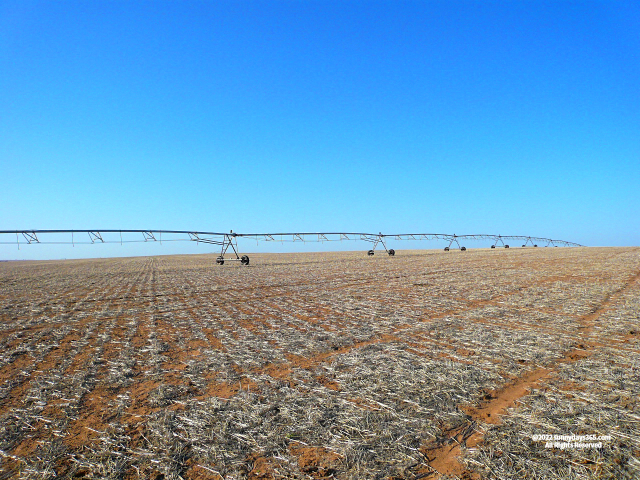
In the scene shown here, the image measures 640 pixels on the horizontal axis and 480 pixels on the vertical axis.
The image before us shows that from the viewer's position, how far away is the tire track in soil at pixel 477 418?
371 centimetres

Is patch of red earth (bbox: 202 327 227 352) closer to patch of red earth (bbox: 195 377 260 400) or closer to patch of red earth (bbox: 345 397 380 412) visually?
patch of red earth (bbox: 195 377 260 400)

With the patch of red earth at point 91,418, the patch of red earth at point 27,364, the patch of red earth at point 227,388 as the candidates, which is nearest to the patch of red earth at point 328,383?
the patch of red earth at point 227,388

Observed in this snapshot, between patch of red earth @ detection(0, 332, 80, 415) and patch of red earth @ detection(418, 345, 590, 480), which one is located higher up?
patch of red earth @ detection(418, 345, 590, 480)

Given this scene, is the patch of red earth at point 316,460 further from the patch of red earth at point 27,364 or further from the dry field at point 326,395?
the patch of red earth at point 27,364

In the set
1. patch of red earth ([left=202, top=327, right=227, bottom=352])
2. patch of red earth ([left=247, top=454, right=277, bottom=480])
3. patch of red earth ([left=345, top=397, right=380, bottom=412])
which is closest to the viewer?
patch of red earth ([left=247, top=454, right=277, bottom=480])

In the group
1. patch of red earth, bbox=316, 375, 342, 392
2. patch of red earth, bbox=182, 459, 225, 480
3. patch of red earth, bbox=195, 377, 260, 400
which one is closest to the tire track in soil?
patch of red earth, bbox=316, 375, 342, 392

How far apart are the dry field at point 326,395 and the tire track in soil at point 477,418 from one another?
0.02 metres

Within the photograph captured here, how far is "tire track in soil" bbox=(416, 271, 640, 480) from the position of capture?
3.71 metres

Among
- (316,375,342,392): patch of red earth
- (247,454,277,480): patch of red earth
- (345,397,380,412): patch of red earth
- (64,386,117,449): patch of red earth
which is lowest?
(64,386,117,449): patch of red earth

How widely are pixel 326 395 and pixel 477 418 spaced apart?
7.27 ft

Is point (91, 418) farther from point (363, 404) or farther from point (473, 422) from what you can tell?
point (473, 422)

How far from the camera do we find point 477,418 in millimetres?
4684

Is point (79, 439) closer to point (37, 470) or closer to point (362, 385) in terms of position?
point (37, 470)

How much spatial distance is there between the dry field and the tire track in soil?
21 mm
